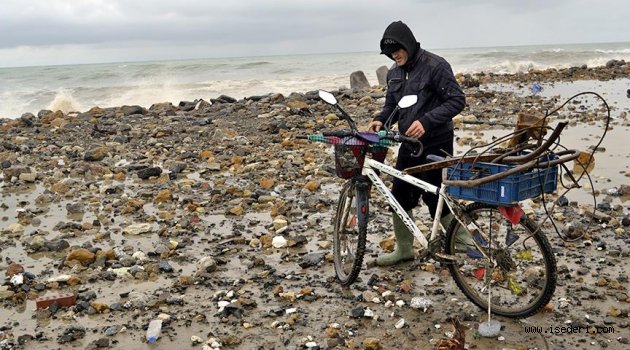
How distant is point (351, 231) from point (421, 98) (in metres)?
1.40

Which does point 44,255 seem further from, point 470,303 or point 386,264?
point 470,303

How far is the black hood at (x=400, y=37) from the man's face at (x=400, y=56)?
0.18 feet

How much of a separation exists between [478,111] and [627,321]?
12061mm

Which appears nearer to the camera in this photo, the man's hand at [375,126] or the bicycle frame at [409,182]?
the bicycle frame at [409,182]

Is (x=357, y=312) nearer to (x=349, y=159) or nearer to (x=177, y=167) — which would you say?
(x=349, y=159)

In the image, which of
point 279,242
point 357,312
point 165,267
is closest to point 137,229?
point 165,267

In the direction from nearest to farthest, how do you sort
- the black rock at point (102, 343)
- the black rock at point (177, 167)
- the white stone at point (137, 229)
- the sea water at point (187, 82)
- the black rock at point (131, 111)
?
the black rock at point (102, 343)
the white stone at point (137, 229)
the black rock at point (177, 167)
the black rock at point (131, 111)
the sea water at point (187, 82)

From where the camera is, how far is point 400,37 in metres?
5.06

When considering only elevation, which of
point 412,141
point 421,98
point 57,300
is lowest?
point 57,300

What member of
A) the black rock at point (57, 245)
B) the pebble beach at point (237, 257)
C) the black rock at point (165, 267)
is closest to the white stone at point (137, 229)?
the pebble beach at point (237, 257)

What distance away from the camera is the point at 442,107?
5.08 m

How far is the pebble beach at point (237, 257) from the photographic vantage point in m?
4.77

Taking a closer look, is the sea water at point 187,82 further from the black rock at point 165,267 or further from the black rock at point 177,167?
the black rock at point 165,267

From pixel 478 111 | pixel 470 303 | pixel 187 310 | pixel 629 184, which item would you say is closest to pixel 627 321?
pixel 470 303
